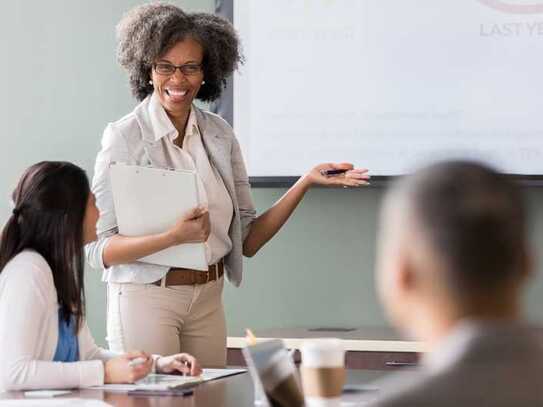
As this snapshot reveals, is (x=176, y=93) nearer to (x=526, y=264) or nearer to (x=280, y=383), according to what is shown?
(x=280, y=383)

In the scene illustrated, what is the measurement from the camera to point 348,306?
163 inches

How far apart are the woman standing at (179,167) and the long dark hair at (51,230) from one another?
1.34 ft

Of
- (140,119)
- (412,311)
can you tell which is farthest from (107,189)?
(412,311)

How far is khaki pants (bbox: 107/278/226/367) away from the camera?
3066mm

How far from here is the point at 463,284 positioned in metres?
1.08

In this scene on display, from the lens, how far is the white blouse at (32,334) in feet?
7.98

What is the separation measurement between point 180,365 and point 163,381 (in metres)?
A: 0.10

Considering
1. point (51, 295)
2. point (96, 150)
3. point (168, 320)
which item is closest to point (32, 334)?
point (51, 295)

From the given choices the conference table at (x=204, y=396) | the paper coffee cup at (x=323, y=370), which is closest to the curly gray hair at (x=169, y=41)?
the conference table at (x=204, y=396)

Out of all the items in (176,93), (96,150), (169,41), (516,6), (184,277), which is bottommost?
(184,277)

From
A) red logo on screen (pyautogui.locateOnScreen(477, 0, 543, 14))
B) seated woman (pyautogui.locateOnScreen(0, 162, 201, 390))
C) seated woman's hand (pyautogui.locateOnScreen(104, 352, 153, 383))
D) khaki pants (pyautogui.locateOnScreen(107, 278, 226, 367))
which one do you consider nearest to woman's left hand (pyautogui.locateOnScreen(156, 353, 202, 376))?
seated woman (pyautogui.locateOnScreen(0, 162, 201, 390))

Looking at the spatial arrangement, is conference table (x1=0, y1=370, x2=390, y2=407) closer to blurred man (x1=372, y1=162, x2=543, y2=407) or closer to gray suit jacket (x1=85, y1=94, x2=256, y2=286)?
gray suit jacket (x1=85, y1=94, x2=256, y2=286)

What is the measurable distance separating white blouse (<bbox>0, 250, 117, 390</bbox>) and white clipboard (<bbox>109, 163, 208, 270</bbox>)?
0.53 metres

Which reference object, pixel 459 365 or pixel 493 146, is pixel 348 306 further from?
pixel 459 365
